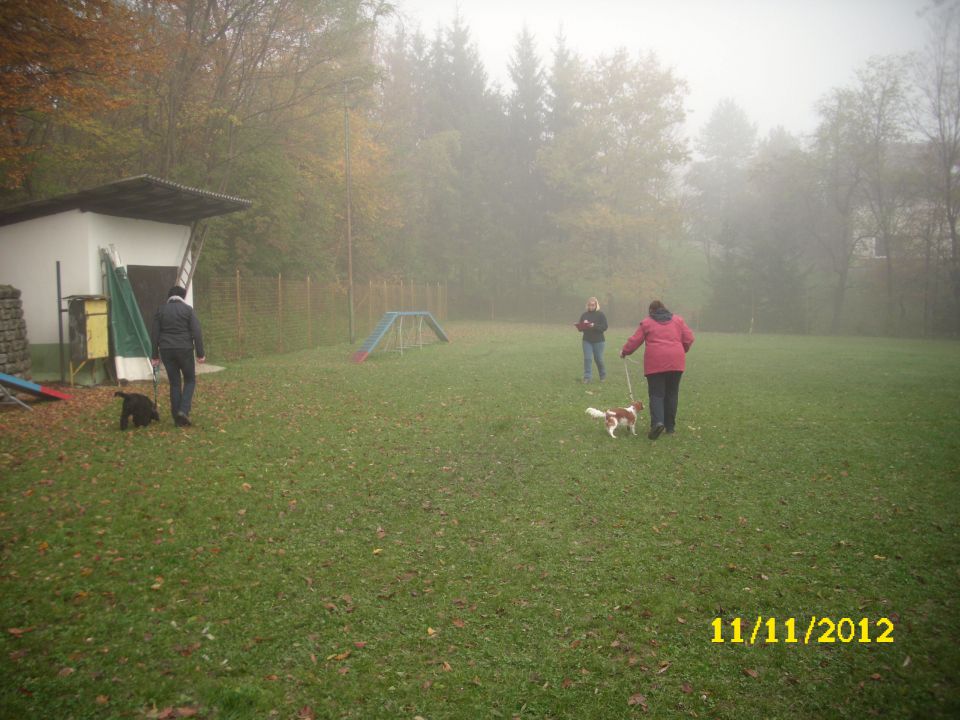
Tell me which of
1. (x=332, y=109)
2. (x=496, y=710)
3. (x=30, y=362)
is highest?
(x=332, y=109)

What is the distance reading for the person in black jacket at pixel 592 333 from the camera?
13.3m

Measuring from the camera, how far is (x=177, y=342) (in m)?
9.20

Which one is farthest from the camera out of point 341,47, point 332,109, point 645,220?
point 645,220

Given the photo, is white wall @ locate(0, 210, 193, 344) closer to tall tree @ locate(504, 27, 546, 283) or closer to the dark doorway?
the dark doorway

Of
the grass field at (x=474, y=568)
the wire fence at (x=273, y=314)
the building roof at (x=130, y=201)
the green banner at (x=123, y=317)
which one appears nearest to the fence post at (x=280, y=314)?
the wire fence at (x=273, y=314)

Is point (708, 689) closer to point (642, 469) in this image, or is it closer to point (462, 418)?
point (642, 469)

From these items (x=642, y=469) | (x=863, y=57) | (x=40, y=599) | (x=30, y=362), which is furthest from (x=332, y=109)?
(x=863, y=57)

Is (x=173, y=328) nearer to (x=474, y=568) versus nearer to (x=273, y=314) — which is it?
(x=474, y=568)

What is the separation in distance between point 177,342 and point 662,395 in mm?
6819

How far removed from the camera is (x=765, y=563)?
5109mm

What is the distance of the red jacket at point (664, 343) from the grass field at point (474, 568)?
1.06 metres

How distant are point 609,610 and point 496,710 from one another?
1.27 meters

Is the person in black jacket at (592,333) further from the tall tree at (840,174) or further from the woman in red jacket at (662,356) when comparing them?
the tall tree at (840,174)
